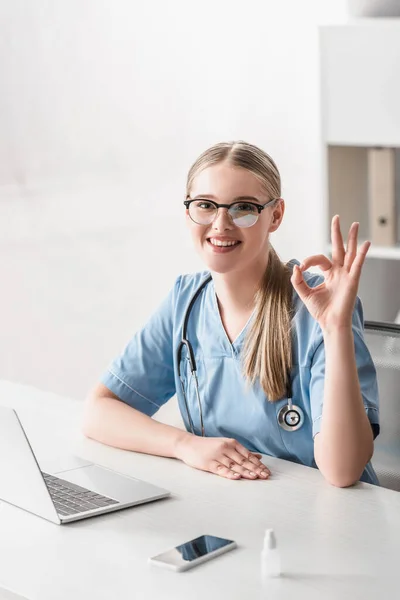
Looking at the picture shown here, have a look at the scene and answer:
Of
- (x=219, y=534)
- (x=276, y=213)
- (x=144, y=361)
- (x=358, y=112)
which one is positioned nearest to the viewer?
(x=219, y=534)

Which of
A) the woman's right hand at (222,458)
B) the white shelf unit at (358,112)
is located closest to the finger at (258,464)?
the woman's right hand at (222,458)

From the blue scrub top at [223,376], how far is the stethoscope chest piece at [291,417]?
1 cm

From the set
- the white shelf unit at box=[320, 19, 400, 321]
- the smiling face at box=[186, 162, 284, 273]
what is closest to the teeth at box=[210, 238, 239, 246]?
the smiling face at box=[186, 162, 284, 273]

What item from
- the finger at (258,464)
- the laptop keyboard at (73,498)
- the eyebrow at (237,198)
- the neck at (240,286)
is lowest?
the laptop keyboard at (73,498)

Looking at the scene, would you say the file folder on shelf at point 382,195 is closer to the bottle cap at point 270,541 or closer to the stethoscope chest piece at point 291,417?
the stethoscope chest piece at point 291,417

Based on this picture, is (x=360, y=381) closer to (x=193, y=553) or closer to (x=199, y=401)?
(x=199, y=401)

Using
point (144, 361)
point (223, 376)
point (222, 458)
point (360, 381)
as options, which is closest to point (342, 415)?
point (360, 381)

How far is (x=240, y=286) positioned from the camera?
185 centimetres

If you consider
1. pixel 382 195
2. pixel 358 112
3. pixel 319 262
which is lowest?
pixel 319 262

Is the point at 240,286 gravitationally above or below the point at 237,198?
below

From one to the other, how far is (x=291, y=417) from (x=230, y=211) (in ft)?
1.35

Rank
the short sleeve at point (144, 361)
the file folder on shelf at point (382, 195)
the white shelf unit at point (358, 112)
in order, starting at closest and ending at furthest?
the short sleeve at point (144, 361) < the white shelf unit at point (358, 112) < the file folder on shelf at point (382, 195)

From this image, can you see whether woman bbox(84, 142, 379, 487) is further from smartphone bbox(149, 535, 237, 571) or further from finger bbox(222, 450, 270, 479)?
smartphone bbox(149, 535, 237, 571)

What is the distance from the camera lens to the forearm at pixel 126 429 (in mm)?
1753
